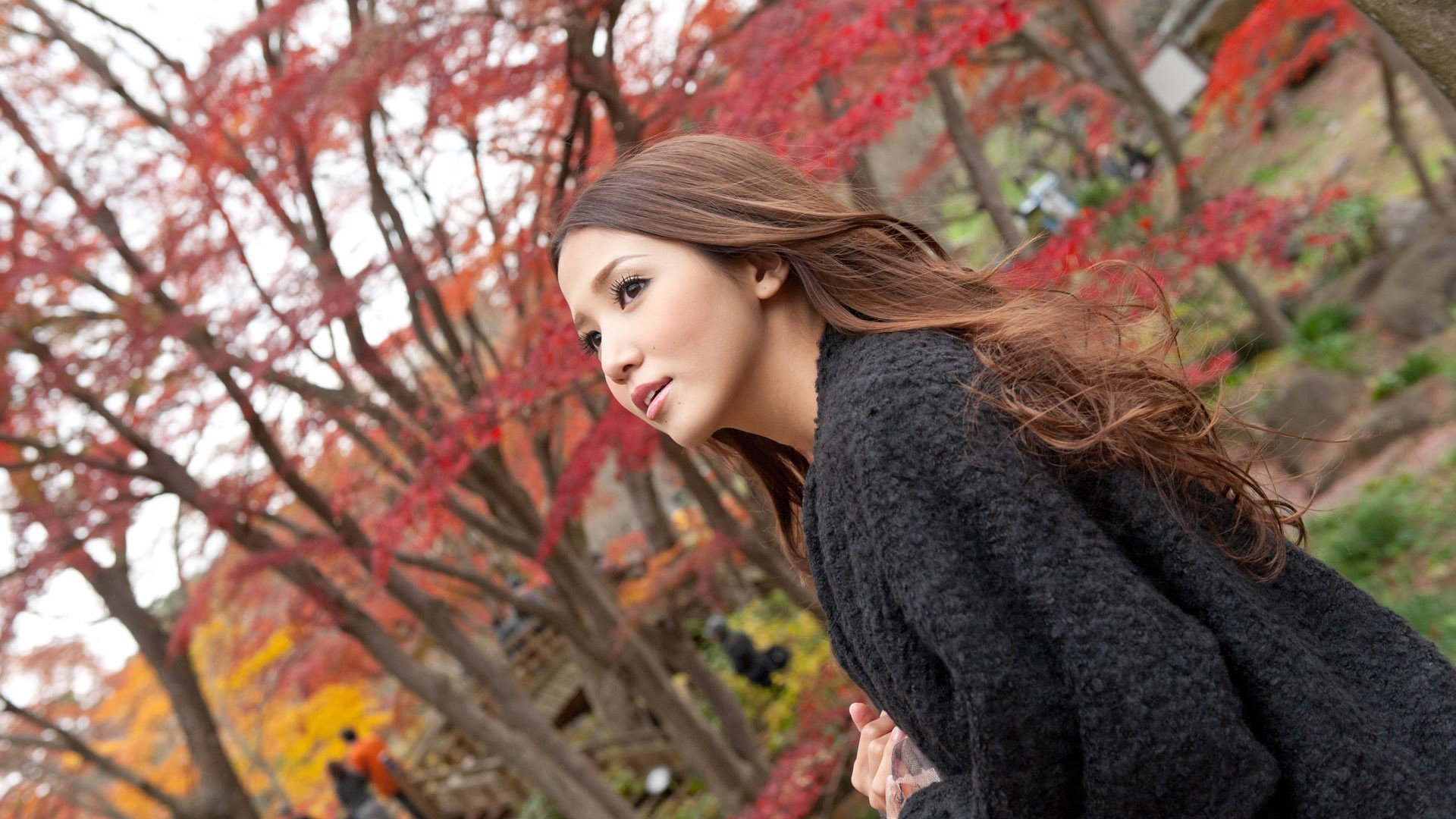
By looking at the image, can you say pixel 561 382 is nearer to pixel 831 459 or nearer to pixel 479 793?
pixel 831 459

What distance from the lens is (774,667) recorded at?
11.7 metres

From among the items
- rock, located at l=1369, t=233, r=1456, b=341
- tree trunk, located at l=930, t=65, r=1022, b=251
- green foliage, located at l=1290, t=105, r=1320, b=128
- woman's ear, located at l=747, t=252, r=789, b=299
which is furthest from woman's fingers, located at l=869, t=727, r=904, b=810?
green foliage, located at l=1290, t=105, r=1320, b=128

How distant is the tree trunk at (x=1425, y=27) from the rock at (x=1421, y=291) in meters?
9.63

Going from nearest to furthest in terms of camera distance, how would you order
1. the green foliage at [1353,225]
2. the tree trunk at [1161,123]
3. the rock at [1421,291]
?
the rock at [1421,291], the tree trunk at [1161,123], the green foliage at [1353,225]

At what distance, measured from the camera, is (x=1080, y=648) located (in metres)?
1.46

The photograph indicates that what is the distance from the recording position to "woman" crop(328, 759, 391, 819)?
1076 cm

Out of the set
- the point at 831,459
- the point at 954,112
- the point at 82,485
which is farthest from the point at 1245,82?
the point at 831,459

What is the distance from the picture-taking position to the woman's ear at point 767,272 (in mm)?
2031

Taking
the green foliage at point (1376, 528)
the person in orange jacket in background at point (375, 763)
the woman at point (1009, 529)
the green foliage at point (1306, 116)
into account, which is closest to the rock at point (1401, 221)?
the green foliage at point (1376, 528)

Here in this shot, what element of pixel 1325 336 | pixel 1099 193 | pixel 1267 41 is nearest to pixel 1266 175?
pixel 1099 193

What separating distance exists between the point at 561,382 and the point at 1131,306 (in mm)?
4043

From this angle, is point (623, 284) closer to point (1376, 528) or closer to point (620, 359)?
point (620, 359)

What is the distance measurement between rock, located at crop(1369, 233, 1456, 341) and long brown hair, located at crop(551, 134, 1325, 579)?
987cm

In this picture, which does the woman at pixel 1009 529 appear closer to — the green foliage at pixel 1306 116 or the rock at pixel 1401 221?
the rock at pixel 1401 221
